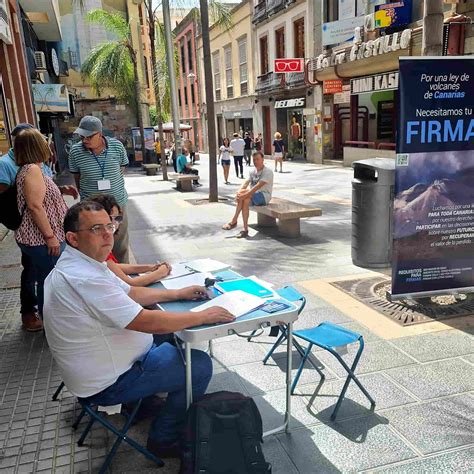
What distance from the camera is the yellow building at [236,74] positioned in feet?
93.5

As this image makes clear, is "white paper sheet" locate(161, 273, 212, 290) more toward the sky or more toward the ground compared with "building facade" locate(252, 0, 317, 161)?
more toward the ground

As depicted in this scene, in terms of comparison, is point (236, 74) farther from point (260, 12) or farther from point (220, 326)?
point (220, 326)

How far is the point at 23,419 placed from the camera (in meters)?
3.09

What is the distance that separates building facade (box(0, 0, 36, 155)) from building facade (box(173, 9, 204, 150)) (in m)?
25.8

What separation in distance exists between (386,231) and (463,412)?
2.94m

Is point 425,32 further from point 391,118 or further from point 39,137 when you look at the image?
point 391,118

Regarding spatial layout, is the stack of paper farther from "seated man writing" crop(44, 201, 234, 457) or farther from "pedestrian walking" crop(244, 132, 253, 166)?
"pedestrian walking" crop(244, 132, 253, 166)

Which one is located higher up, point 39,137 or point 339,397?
point 39,137

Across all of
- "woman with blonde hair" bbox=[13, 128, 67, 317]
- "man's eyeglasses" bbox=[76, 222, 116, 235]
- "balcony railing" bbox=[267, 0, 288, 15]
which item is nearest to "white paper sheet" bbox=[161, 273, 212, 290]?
"man's eyeglasses" bbox=[76, 222, 116, 235]

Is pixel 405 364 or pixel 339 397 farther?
pixel 405 364

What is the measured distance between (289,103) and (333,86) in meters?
3.96

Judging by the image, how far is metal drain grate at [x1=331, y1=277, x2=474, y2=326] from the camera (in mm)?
4348

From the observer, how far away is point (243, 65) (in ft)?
97.7

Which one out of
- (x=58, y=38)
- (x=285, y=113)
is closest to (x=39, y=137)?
(x=58, y=38)
